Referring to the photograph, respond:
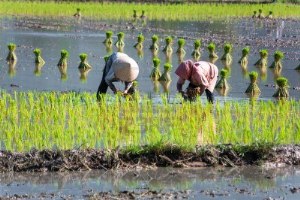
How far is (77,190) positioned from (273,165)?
2483 mm

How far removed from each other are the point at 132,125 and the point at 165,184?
2.23 meters

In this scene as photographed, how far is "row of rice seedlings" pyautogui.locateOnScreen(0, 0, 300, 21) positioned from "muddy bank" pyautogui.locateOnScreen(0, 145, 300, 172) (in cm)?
2993

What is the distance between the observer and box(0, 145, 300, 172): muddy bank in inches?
349

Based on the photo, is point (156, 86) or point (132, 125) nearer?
point (132, 125)

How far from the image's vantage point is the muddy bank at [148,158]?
886cm

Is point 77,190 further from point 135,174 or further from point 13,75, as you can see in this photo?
point 13,75

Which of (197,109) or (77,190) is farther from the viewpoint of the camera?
(197,109)

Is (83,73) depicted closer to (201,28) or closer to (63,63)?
(63,63)

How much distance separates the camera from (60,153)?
353 inches

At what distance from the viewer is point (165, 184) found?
8516 millimetres

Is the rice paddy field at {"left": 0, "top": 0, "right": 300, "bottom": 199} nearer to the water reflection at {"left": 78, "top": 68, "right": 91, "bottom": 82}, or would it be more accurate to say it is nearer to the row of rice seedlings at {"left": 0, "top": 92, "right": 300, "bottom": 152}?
the row of rice seedlings at {"left": 0, "top": 92, "right": 300, "bottom": 152}

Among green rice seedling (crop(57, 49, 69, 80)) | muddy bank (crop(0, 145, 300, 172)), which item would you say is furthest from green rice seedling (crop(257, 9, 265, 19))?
muddy bank (crop(0, 145, 300, 172))

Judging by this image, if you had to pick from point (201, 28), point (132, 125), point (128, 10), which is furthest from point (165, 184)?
point (128, 10)

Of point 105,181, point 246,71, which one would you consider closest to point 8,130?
point 105,181
